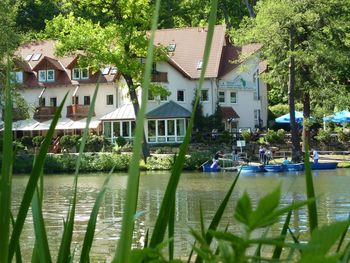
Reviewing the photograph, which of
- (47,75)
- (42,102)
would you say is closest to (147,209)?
(47,75)

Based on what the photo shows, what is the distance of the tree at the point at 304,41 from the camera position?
94.4 ft

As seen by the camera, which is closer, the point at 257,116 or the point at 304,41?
the point at 304,41

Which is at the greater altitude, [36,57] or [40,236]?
[36,57]

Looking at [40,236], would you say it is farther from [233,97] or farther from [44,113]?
[44,113]

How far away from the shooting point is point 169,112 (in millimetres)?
40781

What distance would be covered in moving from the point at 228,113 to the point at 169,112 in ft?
12.3

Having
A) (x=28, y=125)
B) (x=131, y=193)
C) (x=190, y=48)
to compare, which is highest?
(x=190, y=48)

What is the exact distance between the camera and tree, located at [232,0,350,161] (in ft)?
94.4

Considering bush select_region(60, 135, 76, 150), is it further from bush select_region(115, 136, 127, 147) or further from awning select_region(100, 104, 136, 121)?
awning select_region(100, 104, 136, 121)

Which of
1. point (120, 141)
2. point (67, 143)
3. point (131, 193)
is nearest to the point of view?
point (131, 193)

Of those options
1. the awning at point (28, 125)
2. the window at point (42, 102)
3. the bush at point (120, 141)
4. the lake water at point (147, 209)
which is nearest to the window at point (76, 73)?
the window at point (42, 102)

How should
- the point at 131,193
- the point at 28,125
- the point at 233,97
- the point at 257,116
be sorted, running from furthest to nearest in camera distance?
the point at 257,116, the point at 28,125, the point at 233,97, the point at 131,193

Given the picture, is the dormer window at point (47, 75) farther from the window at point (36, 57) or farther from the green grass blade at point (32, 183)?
the green grass blade at point (32, 183)

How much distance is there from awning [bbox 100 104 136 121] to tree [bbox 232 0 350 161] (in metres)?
12.3
